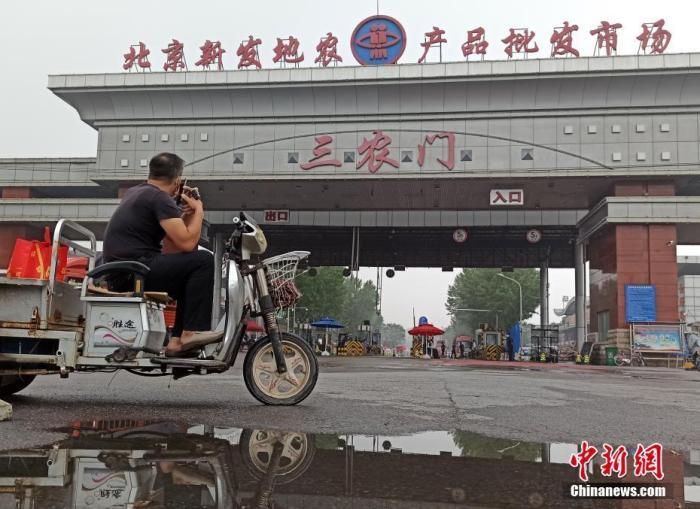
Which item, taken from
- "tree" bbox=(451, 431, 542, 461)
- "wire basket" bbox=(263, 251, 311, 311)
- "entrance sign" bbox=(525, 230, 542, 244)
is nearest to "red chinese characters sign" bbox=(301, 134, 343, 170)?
"entrance sign" bbox=(525, 230, 542, 244)

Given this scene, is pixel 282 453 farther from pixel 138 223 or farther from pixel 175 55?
pixel 175 55

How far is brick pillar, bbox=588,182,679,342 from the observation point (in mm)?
27561

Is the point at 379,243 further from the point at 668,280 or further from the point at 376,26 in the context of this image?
the point at 668,280

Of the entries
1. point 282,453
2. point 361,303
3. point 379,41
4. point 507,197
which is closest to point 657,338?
point 507,197

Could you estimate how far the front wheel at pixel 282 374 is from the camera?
4816 millimetres

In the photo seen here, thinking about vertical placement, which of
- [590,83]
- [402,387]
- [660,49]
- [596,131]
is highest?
[660,49]

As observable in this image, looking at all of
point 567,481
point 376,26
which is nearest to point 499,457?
point 567,481

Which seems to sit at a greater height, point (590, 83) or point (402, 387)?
point (590, 83)

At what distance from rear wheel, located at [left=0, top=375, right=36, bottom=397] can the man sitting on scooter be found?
1.39 metres

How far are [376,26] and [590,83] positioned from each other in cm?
1094

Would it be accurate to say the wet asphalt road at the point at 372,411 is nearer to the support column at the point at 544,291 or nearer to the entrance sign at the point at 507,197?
the entrance sign at the point at 507,197

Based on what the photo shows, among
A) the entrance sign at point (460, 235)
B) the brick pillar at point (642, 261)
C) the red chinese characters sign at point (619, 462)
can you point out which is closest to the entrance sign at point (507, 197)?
the brick pillar at point (642, 261)

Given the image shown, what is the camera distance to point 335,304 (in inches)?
2817

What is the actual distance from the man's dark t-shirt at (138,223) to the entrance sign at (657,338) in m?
26.4
